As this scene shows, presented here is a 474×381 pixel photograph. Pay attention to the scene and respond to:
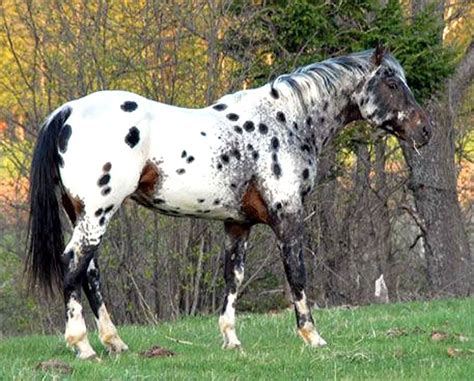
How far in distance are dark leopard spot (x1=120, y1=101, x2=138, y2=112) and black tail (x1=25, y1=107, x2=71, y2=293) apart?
429 mm

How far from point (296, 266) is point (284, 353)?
2.92 feet

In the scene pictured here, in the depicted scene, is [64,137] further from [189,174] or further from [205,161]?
[205,161]

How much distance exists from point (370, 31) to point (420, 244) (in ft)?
31.9

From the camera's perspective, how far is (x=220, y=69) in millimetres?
14438

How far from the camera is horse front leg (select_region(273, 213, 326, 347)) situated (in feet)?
26.7

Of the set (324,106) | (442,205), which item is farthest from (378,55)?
(442,205)

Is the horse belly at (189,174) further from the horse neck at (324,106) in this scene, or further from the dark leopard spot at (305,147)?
the horse neck at (324,106)

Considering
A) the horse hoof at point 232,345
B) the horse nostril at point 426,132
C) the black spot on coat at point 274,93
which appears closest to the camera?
the horse hoof at point 232,345

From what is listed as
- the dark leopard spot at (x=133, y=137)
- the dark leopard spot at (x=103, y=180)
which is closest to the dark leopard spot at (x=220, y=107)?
the dark leopard spot at (x=133, y=137)

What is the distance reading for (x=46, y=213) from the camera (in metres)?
7.69

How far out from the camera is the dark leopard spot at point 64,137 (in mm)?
7461

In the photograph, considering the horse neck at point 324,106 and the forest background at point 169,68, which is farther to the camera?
the forest background at point 169,68

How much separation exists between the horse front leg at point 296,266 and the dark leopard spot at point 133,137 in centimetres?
145

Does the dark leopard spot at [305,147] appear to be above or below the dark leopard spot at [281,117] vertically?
below
